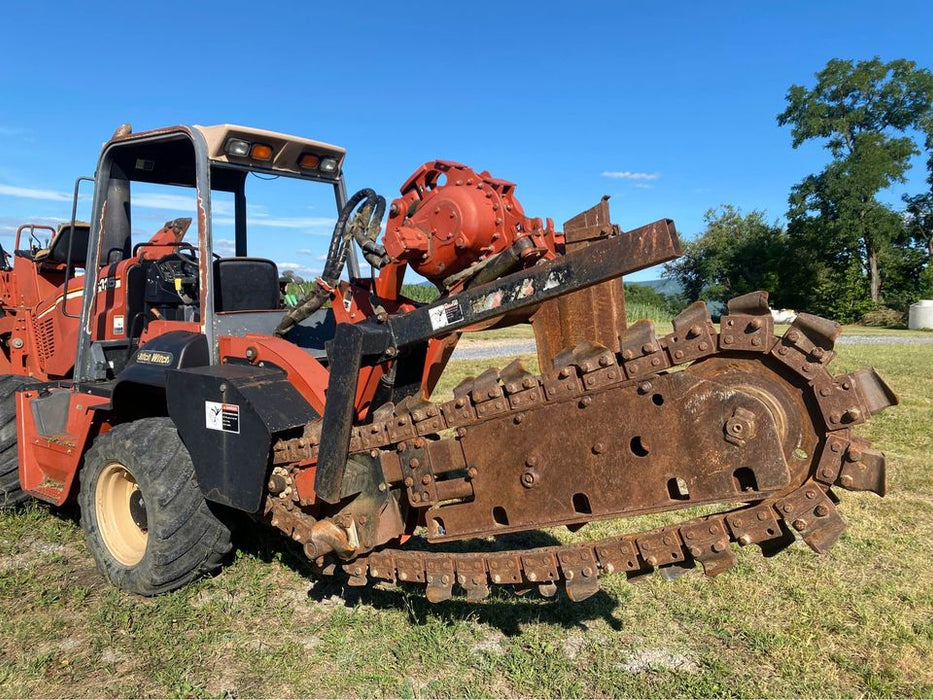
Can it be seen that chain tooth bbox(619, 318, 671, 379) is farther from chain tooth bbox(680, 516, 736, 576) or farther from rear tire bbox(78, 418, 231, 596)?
rear tire bbox(78, 418, 231, 596)

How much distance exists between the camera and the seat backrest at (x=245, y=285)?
4477 millimetres

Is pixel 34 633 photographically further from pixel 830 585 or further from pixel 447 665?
pixel 830 585

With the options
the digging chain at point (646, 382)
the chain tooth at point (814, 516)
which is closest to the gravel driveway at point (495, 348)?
the digging chain at point (646, 382)

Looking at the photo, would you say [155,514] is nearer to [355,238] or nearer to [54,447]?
[54,447]

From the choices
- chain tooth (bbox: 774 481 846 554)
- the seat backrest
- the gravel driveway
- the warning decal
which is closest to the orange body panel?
the seat backrest

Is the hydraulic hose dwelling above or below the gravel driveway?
above

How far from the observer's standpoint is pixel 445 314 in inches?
124

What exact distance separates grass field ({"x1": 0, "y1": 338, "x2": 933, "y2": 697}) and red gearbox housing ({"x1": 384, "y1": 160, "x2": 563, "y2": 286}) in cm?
193

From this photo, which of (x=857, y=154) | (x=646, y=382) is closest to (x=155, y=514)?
(x=646, y=382)

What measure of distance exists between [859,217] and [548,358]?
41.5 meters

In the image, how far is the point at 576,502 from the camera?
3037 mm

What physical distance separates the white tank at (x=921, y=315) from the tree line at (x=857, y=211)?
3.89m

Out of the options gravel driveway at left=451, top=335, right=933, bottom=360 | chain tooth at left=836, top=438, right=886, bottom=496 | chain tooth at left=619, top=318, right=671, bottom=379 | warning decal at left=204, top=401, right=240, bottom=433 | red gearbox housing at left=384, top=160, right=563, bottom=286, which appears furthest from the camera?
gravel driveway at left=451, top=335, right=933, bottom=360

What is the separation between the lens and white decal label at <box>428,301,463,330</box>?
3.12 m
